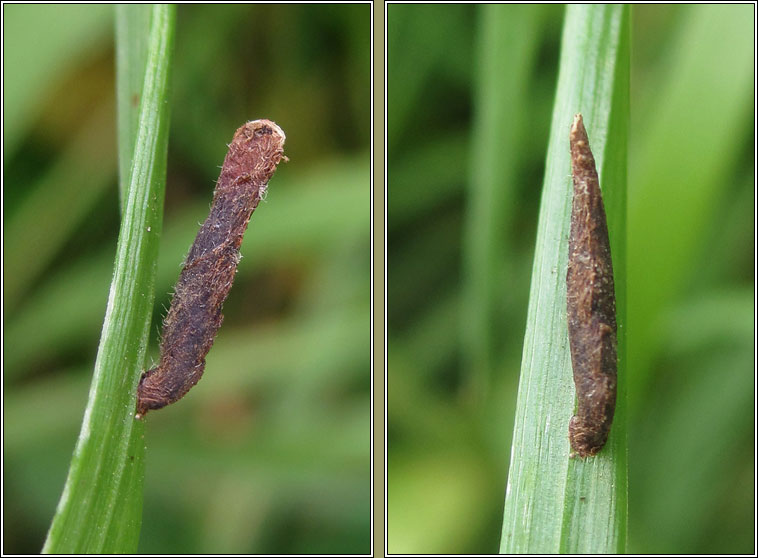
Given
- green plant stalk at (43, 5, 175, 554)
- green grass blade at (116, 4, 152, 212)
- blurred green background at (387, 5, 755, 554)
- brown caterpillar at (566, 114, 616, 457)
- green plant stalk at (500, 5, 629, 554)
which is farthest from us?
blurred green background at (387, 5, 755, 554)

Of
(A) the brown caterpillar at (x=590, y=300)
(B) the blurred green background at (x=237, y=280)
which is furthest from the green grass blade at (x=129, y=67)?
(A) the brown caterpillar at (x=590, y=300)

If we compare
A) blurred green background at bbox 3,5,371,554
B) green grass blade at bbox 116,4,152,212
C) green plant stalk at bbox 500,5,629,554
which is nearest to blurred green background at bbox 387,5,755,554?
blurred green background at bbox 3,5,371,554

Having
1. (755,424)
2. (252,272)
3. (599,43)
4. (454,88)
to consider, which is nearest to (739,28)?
(599,43)

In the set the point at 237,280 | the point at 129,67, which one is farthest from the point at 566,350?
the point at 237,280

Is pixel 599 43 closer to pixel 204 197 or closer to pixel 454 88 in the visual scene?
pixel 454 88

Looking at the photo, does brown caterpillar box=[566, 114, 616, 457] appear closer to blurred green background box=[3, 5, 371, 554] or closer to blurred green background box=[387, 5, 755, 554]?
blurred green background box=[387, 5, 755, 554]
